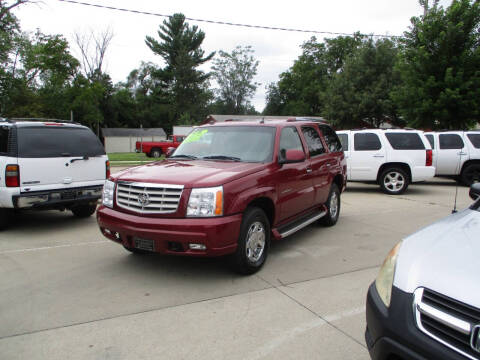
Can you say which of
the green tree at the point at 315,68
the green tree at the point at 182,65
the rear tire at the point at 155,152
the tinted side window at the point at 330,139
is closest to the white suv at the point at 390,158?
the tinted side window at the point at 330,139

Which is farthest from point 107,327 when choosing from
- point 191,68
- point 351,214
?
point 191,68

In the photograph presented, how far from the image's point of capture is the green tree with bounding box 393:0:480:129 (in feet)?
54.9

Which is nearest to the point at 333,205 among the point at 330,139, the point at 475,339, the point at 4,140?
the point at 330,139

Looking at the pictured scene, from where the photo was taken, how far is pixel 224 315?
3568mm

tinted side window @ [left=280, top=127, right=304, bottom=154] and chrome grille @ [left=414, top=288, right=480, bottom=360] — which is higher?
tinted side window @ [left=280, top=127, right=304, bottom=154]

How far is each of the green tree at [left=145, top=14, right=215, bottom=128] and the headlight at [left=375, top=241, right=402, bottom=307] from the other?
212 ft

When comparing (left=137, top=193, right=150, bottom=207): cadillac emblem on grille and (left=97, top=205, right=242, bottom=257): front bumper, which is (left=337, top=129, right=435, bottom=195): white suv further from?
(left=137, top=193, right=150, bottom=207): cadillac emblem on grille

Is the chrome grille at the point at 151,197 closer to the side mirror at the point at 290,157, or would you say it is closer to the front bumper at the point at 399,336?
the side mirror at the point at 290,157

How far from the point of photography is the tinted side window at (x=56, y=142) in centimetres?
633

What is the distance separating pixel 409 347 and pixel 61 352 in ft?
8.28

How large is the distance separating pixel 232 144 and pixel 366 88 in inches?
1131

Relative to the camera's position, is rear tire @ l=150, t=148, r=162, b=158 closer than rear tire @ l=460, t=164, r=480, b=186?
No

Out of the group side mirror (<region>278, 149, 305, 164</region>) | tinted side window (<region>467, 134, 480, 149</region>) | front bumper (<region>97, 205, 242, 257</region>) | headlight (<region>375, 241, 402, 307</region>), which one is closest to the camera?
headlight (<region>375, 241, 402, 307</region>)

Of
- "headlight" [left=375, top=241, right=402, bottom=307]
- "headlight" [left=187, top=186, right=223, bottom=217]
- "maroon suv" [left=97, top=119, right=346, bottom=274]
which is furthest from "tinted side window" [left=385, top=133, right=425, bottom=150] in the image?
"headlight" [left=375, top=241, right=402, bottom=307]
